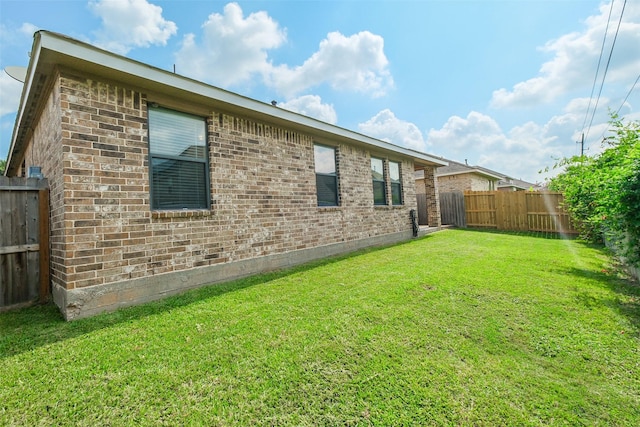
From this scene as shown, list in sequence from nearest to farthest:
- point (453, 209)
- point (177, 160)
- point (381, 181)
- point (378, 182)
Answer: point (177, 160) < point (378, 182) < point (381, 181) < point (453, 209)

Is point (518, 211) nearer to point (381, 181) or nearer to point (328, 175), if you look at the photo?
point (381, 181)

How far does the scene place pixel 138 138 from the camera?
394cm

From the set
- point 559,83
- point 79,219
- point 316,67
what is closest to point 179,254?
point 79,219

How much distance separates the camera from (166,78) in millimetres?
4020

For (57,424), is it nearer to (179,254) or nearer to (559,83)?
(179,254)

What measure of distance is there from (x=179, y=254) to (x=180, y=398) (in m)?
2.58

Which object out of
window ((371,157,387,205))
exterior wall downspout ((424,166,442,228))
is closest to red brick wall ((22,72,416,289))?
window ((371,157,387,205))

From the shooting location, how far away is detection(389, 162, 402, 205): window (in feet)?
32.0

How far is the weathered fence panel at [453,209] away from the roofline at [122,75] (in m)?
10.7

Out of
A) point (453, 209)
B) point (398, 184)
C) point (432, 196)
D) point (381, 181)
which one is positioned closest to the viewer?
point (381, 181)

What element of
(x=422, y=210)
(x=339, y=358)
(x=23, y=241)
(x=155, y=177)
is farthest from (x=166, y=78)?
(x=422, y=210)

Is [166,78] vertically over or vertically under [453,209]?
over

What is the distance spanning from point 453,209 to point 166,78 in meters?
13.9

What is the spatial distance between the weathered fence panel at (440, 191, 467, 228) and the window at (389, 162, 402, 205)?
5770 mm
